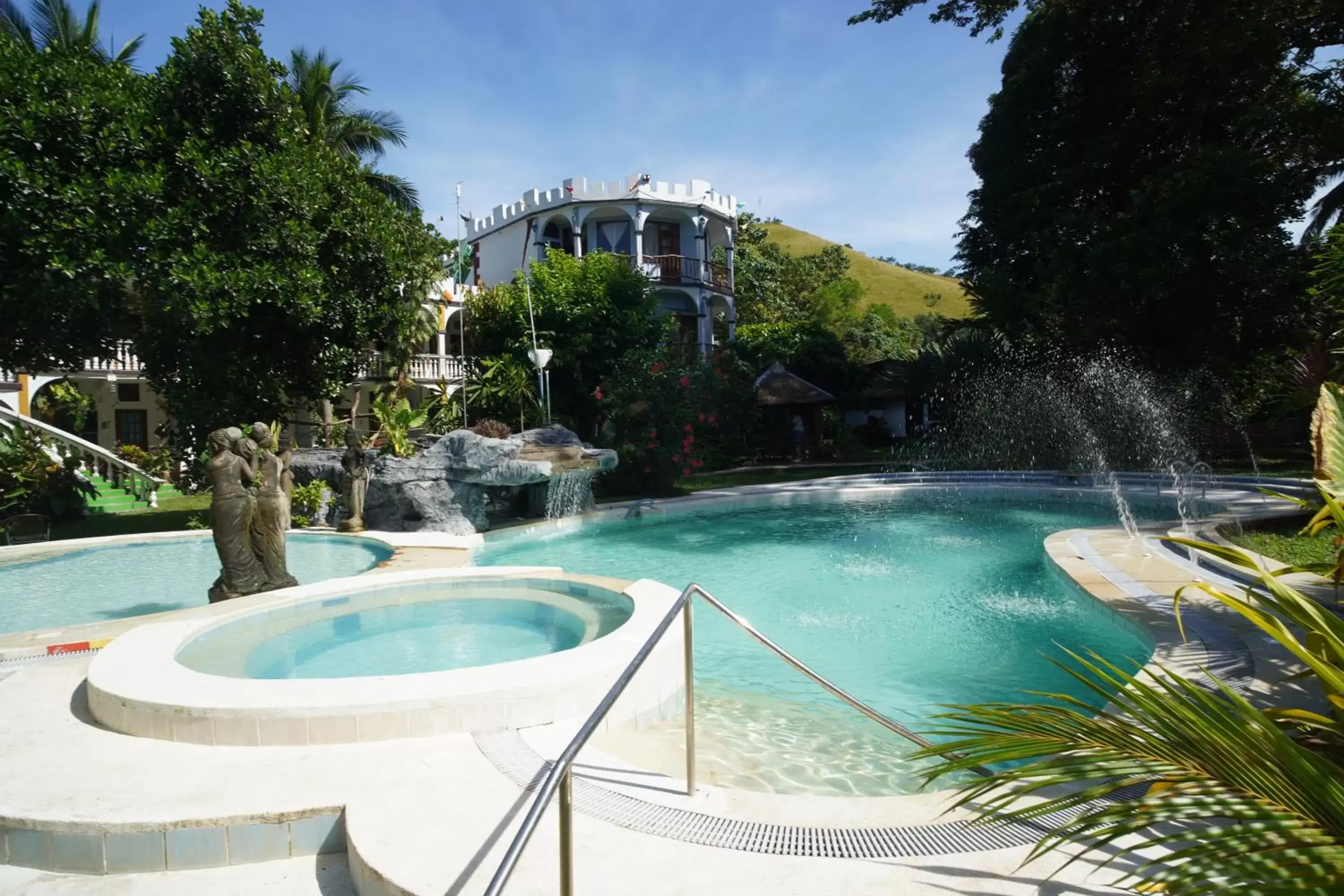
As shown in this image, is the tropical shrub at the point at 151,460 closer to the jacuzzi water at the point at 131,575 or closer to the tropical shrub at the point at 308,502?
the tropical shrub at the point at 308,502

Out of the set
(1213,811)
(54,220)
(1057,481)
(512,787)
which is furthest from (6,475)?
(1057,481)

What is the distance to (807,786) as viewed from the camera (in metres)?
4.21

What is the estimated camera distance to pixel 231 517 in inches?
287

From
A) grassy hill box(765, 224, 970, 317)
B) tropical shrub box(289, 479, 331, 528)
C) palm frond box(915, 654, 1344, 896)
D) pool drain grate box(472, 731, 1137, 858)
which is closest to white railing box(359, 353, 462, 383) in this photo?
tropical shrub box(289, 479, 331, 528)

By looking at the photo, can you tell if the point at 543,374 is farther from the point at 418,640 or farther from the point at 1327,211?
the point at 1327,211

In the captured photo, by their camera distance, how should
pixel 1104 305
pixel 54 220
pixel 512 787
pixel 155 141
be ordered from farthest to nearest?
1. pixel 1104 305
2. pixel 155 141
3. pixel 54 220
4. pixel 512 787

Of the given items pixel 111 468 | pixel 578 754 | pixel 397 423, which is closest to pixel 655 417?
pixel 397 423

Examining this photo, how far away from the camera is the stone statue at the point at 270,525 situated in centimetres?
766

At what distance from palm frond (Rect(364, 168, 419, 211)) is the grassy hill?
9161 cm

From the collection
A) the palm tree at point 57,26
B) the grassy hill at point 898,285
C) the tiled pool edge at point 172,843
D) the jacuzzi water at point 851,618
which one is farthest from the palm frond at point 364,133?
the grassy hill at point 898,285

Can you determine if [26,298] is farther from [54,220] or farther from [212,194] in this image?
[212,194]

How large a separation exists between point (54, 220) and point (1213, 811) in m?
13.8

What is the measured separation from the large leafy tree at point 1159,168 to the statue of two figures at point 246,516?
18903mm

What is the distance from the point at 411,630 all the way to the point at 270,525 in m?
2.17
